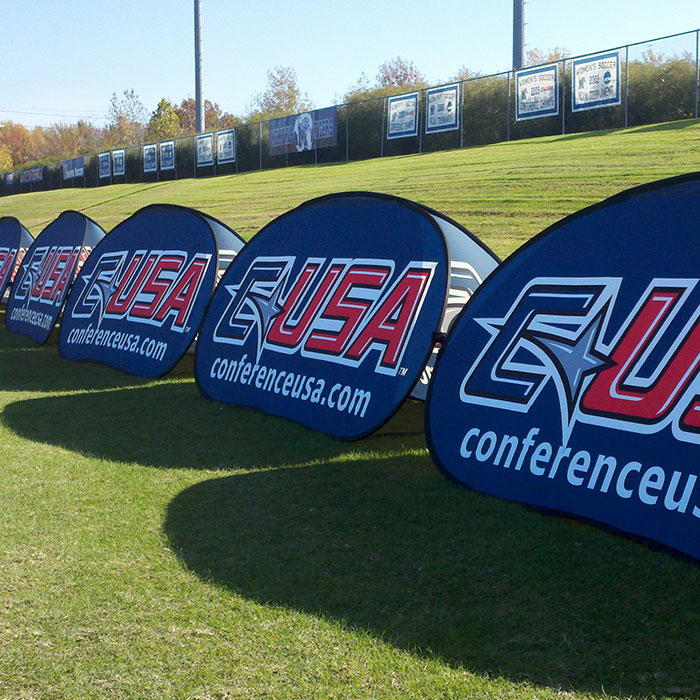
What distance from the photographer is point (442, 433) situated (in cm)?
509

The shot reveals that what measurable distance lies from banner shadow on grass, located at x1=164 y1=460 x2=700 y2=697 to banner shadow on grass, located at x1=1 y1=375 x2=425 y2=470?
0.60 metres

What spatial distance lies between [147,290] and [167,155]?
37971 millimetres

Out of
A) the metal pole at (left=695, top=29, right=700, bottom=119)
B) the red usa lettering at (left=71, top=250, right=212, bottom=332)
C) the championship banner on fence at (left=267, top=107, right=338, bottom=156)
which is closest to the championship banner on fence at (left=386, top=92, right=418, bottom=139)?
the championship banner on fence at (left=267, top=107, right=338, bottom=156)

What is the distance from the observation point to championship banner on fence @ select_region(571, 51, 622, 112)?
985 inches

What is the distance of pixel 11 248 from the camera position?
1475 centimetres

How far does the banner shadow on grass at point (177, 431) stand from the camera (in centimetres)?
573

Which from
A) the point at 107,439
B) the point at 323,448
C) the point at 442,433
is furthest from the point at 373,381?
the point at 107,439

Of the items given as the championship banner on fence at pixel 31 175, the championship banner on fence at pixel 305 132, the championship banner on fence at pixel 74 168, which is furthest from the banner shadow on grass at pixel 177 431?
the championship banner on fence at pixel 31 175

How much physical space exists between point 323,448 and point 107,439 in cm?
174

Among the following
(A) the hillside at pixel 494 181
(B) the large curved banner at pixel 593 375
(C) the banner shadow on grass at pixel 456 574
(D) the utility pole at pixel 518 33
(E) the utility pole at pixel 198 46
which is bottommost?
(C) the banner shadow on grass at pixel 456 574

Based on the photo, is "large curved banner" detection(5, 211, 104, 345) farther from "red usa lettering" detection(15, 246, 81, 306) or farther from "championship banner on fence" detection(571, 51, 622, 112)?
"championship banner on fence" detection(571, 51, 622, 112)

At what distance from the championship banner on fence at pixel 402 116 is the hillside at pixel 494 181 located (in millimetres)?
1653

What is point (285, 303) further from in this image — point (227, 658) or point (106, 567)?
point (227, 658)

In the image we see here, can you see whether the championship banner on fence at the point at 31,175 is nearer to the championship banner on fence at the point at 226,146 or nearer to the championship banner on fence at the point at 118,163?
the championship banner on fence at the point at 118,163
